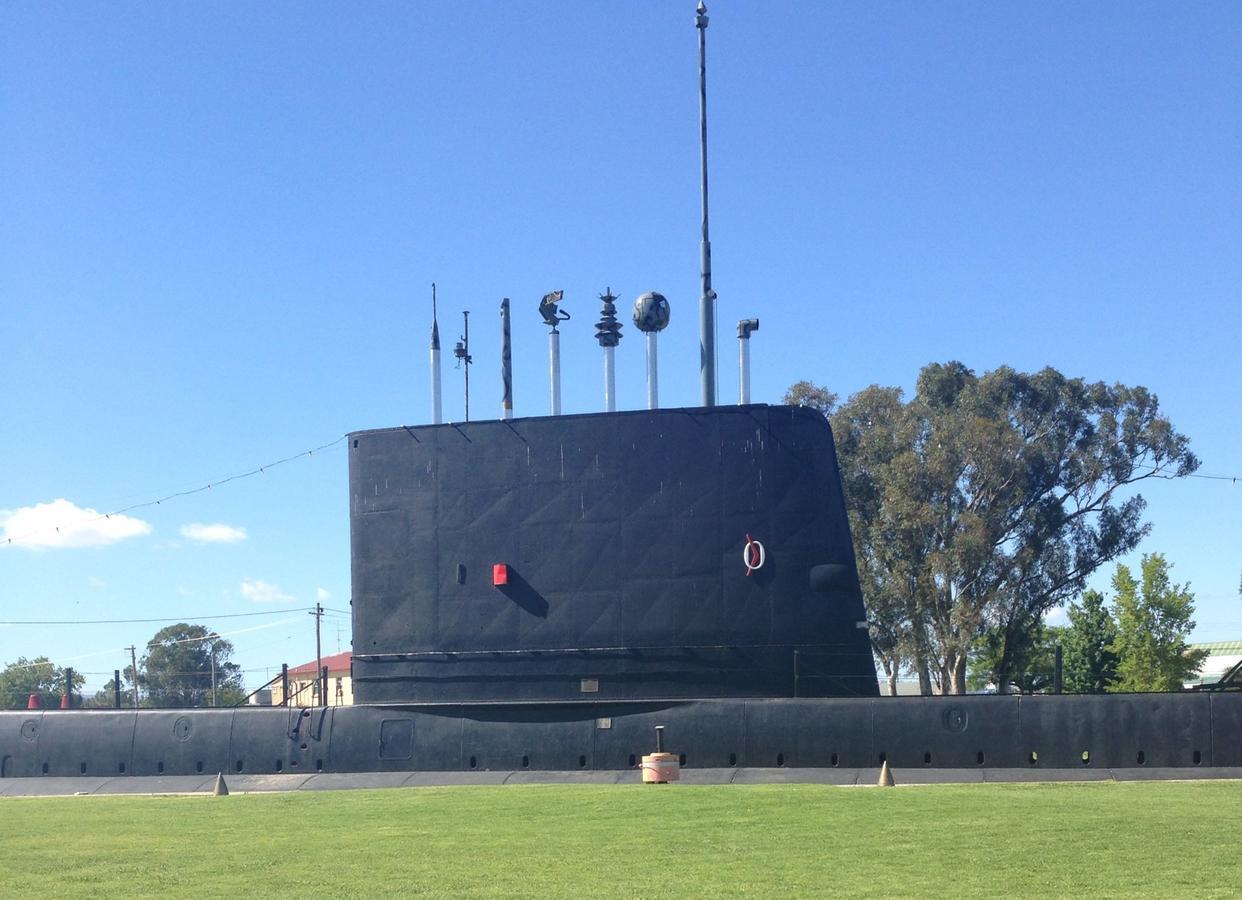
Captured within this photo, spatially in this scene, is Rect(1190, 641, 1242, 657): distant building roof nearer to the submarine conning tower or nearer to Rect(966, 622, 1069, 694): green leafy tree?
Rect(966, 622, 1069, 694): green leafy tree

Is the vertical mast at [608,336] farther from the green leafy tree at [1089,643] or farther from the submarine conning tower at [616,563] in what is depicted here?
the green leafy tree at [1089,643]

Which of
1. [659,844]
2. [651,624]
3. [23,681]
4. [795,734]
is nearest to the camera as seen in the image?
[659,844]

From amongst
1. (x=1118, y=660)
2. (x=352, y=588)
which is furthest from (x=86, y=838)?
(x=1118, y=660)

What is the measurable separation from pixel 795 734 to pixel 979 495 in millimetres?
31517

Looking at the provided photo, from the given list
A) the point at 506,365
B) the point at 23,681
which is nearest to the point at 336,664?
the point at 23,681

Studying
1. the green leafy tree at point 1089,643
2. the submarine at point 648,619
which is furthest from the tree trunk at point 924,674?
the submarine at point 648,619

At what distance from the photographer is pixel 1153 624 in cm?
5044

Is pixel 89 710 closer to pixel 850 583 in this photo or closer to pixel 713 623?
pixel 713 623

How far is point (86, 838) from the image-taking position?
46.8 ft

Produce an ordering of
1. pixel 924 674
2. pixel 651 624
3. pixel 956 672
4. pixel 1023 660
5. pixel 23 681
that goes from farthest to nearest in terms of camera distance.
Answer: pixel 23 681 < pixel 1023 660 < pixel 924 674 < pixel 956 672 < pixel 651 624

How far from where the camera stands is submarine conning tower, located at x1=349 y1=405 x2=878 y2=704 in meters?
18.6

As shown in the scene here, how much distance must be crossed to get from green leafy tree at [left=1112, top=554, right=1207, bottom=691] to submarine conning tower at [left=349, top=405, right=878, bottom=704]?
113 ft

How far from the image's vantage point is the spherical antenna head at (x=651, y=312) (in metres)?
19.5

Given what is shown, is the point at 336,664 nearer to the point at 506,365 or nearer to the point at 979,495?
the point at 979,495
